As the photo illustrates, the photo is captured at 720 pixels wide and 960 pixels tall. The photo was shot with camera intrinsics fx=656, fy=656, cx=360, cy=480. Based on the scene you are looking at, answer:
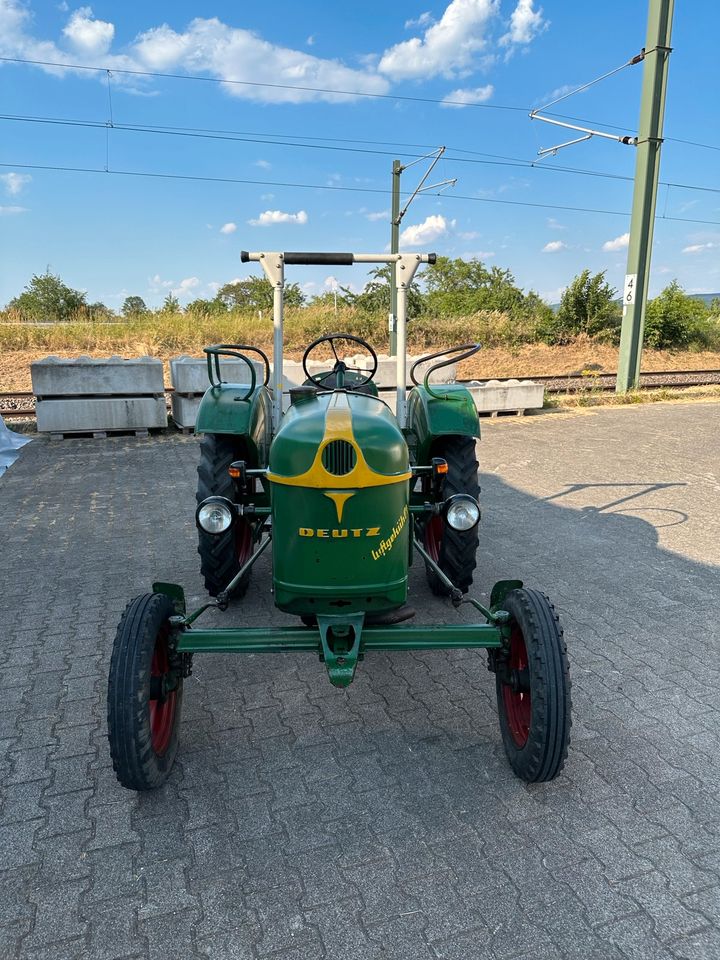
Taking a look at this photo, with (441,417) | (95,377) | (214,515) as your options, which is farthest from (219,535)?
(95,377)

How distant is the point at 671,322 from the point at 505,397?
448 inches

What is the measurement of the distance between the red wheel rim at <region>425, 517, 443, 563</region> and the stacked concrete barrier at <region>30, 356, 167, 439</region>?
5707 mm

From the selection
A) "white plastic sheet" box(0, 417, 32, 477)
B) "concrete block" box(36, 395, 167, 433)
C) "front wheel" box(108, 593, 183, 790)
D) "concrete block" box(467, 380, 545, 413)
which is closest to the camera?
"front wheel" box(108, 593, 183, 790)

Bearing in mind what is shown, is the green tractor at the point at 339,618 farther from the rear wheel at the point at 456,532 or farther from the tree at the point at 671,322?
the tree at the point at 671,322

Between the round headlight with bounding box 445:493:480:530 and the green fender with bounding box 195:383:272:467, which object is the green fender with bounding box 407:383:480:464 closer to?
the round headlight with bounding box 445:493:480:530

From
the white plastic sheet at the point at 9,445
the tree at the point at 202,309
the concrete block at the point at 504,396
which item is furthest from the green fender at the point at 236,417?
the tree at the point at 202,309

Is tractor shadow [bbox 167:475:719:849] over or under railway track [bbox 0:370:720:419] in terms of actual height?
under

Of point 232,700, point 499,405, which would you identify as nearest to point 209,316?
point 499,405

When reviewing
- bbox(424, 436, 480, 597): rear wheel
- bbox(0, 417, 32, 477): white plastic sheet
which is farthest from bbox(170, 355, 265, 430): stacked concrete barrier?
bbox(424, 436, 480, 597): rear wheel

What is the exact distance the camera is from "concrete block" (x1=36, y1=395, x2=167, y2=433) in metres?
8.74

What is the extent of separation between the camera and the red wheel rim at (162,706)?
2.46 meters

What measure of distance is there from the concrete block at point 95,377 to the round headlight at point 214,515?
6455 mm

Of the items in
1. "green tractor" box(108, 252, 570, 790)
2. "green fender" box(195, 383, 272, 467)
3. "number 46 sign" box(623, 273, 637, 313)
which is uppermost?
"number 46 sign" box(623, 273, 637, 313)

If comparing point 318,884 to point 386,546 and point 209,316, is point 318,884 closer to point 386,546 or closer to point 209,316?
point 386,546
